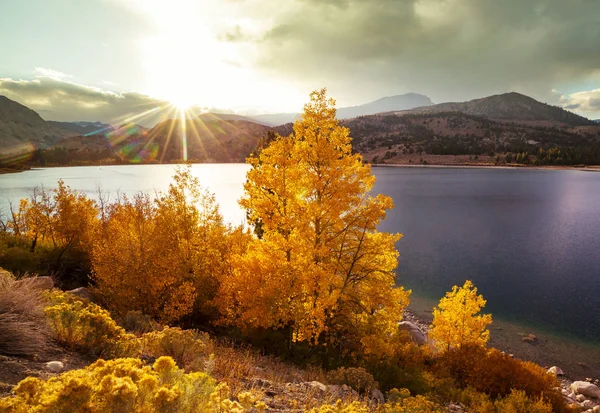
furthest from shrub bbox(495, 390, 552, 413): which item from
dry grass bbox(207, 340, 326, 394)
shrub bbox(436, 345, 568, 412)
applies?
dry grass bbox(207, 340, 326, 394)

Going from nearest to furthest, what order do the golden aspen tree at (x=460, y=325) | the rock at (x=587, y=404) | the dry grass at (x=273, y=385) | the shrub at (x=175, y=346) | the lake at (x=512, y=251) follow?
the dry grass at (x=273, y=385)
the shrub at (x=175, y=346)
the rock at (x=587, y=404)
the golden aspen tree at (x=460, y=325)
the lake at (x=512, y=251)

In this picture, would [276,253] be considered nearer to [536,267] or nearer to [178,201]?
[178,201]

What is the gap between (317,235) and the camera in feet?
51.3

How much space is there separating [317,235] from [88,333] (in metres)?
9.63

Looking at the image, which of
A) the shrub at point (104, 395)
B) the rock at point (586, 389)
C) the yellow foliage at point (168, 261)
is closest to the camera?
the shrub at point (104, 395)

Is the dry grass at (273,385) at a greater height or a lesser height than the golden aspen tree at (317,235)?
lesser

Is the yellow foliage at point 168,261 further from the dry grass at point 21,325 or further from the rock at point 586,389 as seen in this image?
the rock at point 586,389

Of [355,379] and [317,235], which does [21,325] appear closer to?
[355,379]

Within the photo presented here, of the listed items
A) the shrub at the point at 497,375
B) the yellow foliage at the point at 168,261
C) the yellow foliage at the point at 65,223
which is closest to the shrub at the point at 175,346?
the yellow foliage at the point at 168,261

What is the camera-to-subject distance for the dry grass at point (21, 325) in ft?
25.5

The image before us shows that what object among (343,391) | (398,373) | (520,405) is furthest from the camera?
(398,373)

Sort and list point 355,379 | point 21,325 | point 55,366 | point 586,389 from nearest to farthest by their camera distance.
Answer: point 55,366 → point 21,325 → point 355,379 → point 586,389

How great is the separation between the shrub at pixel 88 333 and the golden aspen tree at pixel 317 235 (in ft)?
22.2

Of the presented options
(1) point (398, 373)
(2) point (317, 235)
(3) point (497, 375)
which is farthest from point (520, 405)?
(2) point (317, 235)
